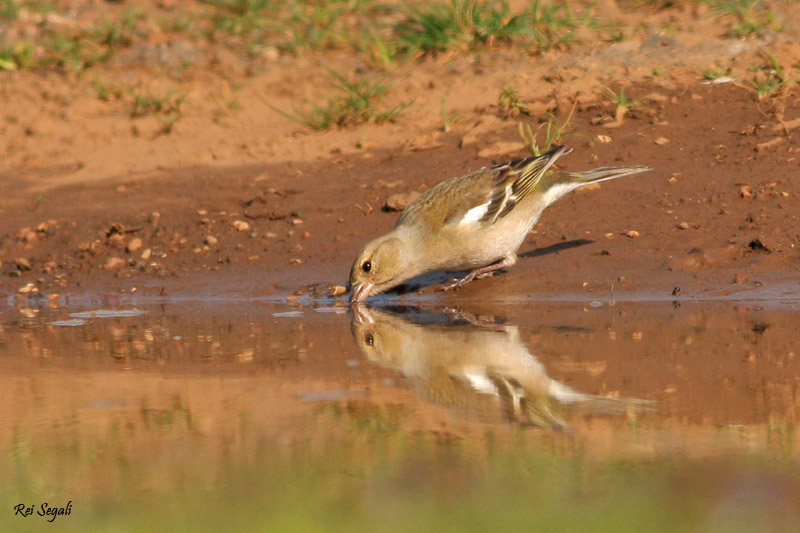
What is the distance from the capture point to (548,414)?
4211mm

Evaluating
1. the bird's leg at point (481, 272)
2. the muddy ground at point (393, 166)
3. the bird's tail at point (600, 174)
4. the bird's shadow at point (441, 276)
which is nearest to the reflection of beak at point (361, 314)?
the muddy ground at point (393, 166)

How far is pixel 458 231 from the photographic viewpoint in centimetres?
740

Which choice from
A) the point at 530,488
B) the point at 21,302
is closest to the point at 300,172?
the point at 21,302

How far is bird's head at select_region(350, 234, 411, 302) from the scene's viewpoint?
7.31m

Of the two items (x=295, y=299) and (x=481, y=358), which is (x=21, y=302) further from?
(x=481, y=358)

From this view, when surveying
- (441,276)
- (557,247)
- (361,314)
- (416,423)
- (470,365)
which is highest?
(557,247)

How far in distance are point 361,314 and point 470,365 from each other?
6.55 ft

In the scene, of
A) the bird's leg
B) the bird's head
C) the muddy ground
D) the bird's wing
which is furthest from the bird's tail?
the bird's head

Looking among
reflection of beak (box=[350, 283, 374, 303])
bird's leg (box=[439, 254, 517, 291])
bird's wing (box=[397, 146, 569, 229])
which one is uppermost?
bird's wing (box=[397, 146, 569, 229])

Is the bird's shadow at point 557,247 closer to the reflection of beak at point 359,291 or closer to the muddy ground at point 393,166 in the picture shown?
the muddy ground at point 393,166

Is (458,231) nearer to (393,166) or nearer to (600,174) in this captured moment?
(600,174)

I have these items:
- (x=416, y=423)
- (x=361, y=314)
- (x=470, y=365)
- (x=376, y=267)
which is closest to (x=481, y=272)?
(x=376, y=267)

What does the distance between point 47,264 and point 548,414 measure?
18.4 ft

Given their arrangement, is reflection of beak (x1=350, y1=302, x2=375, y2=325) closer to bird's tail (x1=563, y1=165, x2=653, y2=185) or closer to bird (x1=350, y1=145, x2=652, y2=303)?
bird (x1=350, y1=145, x2=652, y2=303)
